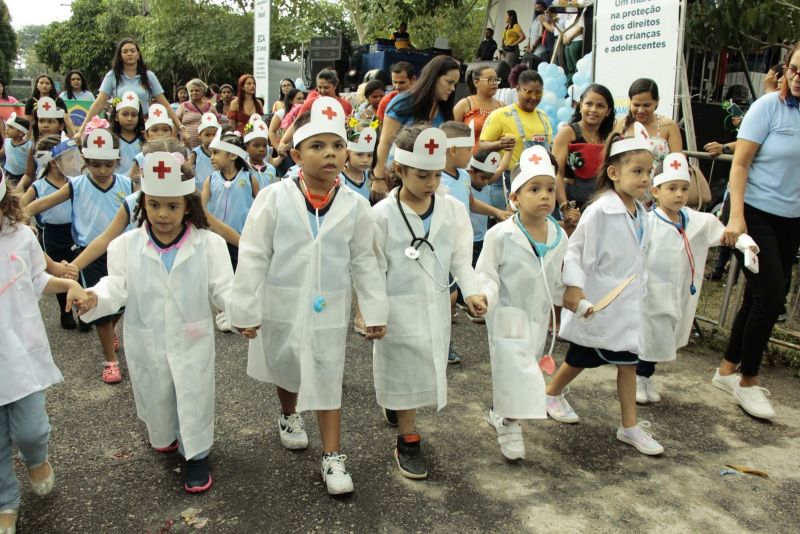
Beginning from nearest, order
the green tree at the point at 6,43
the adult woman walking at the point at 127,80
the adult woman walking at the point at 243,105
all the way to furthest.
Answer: the adult woman walking at the point at 127,80
the adult woman walking at the point at 243,105
the green tree at the point at 6,43

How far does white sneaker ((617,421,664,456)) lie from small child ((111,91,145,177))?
4.71 meters

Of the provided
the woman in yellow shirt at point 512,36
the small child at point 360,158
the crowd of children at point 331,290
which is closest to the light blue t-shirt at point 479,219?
the small child at point 360,158

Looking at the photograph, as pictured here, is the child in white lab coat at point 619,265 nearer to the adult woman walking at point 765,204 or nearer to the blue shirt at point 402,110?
the adult woman walking at point 765,204

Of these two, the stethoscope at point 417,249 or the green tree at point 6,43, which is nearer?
the stethoscope at point 417,249

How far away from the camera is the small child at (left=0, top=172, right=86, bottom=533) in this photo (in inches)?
108

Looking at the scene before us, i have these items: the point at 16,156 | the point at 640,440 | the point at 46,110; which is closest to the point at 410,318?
the point at 640,440

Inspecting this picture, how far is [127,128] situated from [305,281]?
4015 mm

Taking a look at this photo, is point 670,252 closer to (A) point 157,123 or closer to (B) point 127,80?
(A) point 157,123

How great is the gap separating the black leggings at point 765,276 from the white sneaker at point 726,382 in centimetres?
14

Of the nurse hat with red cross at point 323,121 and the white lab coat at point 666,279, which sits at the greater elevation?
the nurse hat with red cross at point 323,121

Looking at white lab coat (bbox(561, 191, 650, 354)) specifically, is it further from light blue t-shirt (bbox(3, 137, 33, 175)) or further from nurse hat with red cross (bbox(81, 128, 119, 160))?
light blue t-shirt (bbox(3, 137, 33, 175))

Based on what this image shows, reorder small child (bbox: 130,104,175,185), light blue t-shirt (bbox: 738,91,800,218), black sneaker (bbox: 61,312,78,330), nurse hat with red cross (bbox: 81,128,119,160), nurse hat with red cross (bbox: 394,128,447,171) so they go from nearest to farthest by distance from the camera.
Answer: nurse hat with red cross (bbox: 394,128,447,171) → light blue t-shirt (bbox: 738,91,800,218) → nurse hat with red cross (bbox: 81,128,119,160) → black sneaker (bbox: 61,312,78,330) → small child (bbox: 130,104,175,185)

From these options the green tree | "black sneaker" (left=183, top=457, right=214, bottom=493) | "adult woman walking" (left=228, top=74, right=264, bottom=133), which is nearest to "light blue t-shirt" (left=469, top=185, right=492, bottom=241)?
"black sneaker" (left=183, top=457, right=214, bottom=493)

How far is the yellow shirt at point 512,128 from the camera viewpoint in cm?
549
